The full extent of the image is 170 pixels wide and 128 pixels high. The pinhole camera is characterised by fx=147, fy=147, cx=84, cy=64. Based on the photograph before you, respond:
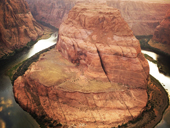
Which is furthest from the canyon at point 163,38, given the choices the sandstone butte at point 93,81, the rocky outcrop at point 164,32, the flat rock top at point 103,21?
the sandstone butte at point 93,81

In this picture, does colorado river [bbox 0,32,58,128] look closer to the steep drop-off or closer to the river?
the river

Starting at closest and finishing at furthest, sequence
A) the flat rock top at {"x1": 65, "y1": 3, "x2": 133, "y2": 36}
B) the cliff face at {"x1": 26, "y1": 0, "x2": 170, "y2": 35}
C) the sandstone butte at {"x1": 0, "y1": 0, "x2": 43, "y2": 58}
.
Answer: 1. the flat rock top at {"x1": 65, "y1": 3, "x2": 133, "y2": 36}
2. the sandstone butte at {"x1": 0, "y1": 0, "x2": 43, "y2": 58}
3. the cliff face at {"x1": 26, "y1": 0, "x2": 170, "y2": 35}

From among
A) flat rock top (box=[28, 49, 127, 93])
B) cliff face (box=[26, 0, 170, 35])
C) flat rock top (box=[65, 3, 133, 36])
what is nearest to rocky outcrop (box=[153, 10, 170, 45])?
cliff face (box=[26, 0, 170, 35])

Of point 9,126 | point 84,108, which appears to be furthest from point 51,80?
point 9,126

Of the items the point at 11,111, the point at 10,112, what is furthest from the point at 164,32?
the point at 10,112

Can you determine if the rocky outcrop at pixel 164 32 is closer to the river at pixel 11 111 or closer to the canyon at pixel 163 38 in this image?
the canyon at pixel 163 38

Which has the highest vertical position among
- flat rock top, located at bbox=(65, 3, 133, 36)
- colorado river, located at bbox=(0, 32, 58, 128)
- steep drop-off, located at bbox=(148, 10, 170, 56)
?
flat rock top, located at bbox=(65, 3, 133, 36)

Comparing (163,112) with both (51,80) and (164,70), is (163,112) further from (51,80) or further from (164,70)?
(51,80)
